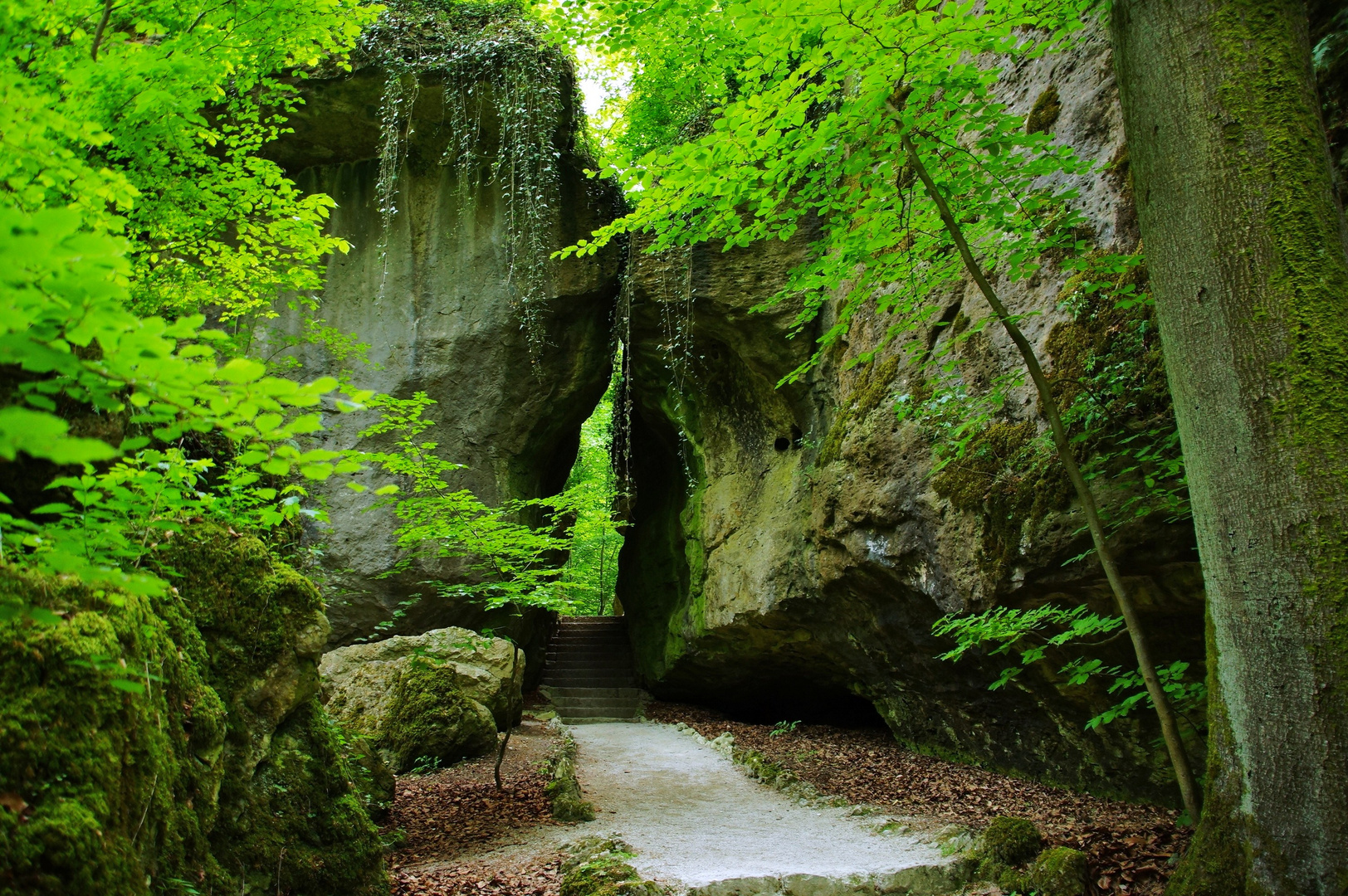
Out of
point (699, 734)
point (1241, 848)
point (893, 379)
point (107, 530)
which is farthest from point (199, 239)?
point (699, 734)

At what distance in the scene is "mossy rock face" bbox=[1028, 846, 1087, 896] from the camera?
146 inches

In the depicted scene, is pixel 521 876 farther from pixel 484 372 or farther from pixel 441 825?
pixel 484 372

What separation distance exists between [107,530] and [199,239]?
4.84 meters

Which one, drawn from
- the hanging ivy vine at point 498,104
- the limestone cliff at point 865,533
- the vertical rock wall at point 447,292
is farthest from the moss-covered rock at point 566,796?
the hanging ivy vine at point 498,104

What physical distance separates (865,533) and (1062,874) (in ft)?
12.9

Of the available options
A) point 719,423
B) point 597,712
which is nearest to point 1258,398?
point 719,423

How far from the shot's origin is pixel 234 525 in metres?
3.94

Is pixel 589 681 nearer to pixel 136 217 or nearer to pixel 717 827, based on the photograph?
pixel 717 827

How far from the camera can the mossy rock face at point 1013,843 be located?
4.46 meters

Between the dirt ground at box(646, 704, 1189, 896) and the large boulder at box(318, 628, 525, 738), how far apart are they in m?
3.54

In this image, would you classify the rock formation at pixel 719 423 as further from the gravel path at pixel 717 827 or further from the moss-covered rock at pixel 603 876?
the moss-covered rock at pixel 603 876

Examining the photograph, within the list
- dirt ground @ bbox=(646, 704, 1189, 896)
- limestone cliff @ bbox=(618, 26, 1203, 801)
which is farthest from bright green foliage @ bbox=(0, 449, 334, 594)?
dirt ground @ bbox=(646, 704, 1189, 896)

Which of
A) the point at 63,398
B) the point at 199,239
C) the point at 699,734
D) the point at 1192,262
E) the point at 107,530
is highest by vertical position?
the point at 199,239

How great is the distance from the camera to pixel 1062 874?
3.75 metres
